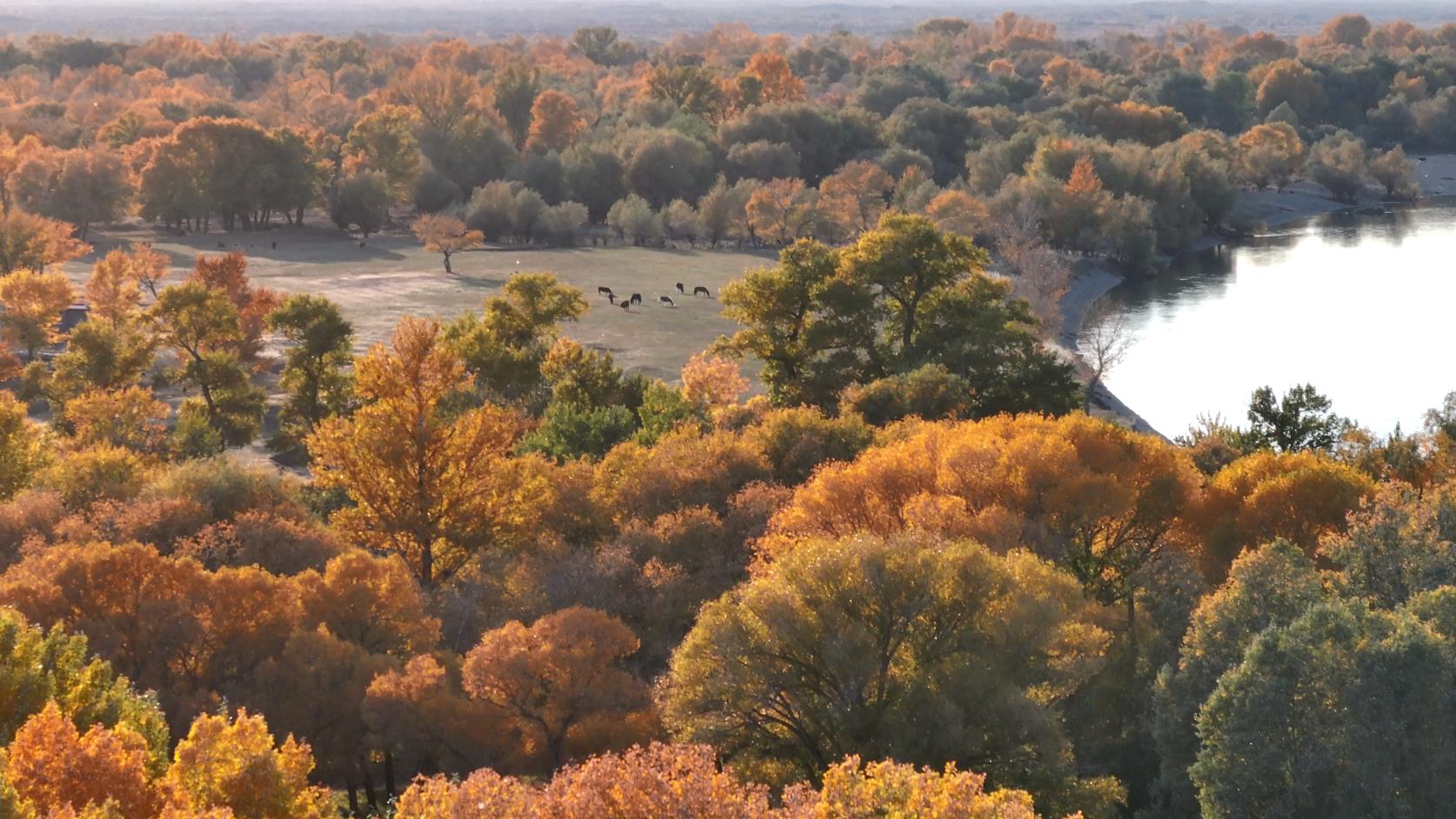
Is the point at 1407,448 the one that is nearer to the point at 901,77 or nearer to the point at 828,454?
the point at 828,454

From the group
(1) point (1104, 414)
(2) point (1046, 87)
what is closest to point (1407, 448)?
(1) point (1104, 414)

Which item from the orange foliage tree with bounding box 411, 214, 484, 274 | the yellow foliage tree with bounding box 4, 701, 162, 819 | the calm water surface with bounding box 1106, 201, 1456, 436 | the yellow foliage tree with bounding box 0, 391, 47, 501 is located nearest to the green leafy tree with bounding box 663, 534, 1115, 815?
the yellow foliage tree with bounding box 4, 701, 162, 819

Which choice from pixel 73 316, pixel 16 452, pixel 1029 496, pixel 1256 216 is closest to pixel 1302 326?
pixel 1256 216

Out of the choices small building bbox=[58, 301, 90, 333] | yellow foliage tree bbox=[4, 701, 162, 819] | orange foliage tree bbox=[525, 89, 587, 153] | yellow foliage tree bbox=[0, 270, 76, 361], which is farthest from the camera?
orange foliage tree bbox=[525, 89, 587, 153]

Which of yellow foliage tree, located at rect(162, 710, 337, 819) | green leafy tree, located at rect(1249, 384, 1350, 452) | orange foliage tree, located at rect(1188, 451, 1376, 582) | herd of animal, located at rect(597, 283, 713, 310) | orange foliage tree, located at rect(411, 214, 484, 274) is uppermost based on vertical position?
yellow foliage tree, located at rect(162, 710, 337, 819)

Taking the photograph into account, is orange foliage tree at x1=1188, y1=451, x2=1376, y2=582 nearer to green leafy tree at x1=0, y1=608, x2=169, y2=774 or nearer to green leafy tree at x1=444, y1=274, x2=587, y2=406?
green leafy tree at x1=0, y1=608, x2=169, y2=774

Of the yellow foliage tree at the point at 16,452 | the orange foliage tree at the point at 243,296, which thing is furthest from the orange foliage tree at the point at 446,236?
the yellow foliage tree at the point at 16,452

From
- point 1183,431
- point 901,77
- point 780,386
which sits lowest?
point 1183,431
